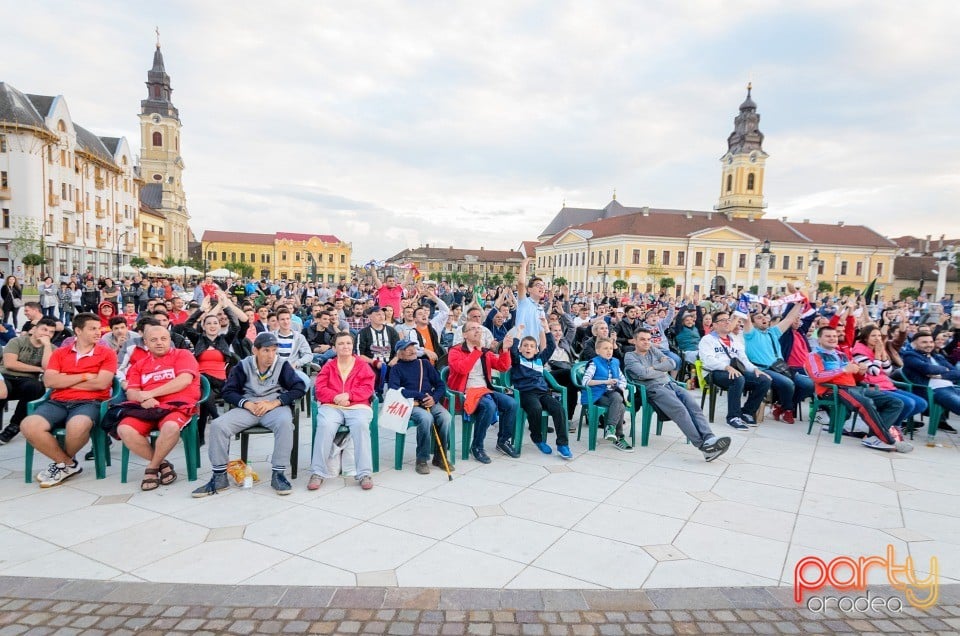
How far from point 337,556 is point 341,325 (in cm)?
593

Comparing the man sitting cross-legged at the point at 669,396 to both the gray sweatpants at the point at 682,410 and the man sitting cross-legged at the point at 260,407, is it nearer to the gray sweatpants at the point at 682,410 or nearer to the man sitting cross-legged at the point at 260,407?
the gray sweatpants at the point at 682,410

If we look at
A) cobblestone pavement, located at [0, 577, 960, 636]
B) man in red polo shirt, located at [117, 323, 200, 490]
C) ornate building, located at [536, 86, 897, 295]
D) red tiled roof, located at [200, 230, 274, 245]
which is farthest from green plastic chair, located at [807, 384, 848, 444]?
red tiled roof, located at [200, 230, 274, 245]

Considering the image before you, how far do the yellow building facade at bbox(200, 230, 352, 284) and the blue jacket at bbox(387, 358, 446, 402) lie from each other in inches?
3658

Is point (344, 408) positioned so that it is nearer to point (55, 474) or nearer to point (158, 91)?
point (55, 474)

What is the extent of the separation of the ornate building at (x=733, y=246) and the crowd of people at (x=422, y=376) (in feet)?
184

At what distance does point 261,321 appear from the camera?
8.44 m

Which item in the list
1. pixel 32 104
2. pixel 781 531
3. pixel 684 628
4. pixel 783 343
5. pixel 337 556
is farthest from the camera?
pixel 32 104

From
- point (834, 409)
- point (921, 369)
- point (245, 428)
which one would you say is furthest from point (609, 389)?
point (921, 369)

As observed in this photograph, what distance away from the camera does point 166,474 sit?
4.67 metres

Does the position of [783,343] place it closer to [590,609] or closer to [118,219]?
[590,609]

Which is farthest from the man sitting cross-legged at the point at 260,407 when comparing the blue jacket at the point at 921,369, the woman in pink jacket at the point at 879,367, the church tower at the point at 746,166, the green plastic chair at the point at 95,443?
the church tower at the point at 746,166

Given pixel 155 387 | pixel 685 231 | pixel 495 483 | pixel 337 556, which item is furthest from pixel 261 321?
pixel 685 231

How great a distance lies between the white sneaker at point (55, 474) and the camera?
455 cm

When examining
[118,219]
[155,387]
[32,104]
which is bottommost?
[155,387]
